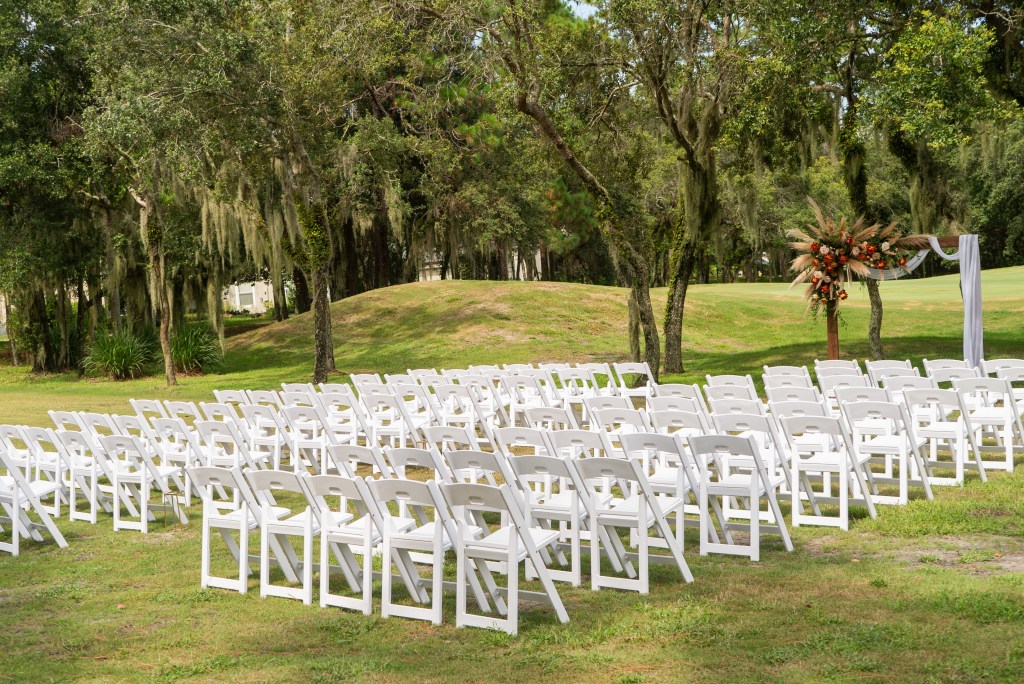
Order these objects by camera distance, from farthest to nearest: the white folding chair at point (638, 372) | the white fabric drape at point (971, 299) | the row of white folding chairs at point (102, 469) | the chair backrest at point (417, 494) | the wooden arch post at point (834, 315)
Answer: the wooden arch post at point (834, 315)
the white fabric drape at point (971, 299)
the white folding chair at point (638, 372)
the row of white folding chairs at point (102, 469)
the chair backrest at point (417, 494)

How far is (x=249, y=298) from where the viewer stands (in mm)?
66750

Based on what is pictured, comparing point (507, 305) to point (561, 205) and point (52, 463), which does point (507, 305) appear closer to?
point (561, 205)

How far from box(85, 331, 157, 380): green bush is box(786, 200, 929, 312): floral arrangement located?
54.8 ft

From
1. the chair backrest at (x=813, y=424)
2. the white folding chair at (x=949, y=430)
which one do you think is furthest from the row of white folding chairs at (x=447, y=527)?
the white folding chair at (x=949, y=430)

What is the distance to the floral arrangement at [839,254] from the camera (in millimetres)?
14773

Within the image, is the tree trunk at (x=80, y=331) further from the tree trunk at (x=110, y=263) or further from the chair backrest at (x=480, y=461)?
the chair backrest at (x=480, y=461)

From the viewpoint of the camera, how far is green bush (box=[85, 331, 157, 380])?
950 inches

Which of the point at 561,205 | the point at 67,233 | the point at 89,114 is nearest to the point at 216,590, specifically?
the point at 89,114

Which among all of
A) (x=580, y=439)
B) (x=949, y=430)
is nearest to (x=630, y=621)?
(x=580, y=439)

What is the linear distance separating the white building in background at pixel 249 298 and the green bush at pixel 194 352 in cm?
3634

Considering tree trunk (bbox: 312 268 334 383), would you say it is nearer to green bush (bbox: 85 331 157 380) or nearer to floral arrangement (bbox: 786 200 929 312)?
green bush (bbox: 85 331 157 380)

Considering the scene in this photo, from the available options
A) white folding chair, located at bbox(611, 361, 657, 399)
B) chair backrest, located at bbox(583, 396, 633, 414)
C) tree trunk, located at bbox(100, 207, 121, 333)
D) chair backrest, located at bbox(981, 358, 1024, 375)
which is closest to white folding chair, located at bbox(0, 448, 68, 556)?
chair backrest, located at bbox(583, 396, 633, 414)

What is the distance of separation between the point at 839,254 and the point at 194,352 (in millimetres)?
16844

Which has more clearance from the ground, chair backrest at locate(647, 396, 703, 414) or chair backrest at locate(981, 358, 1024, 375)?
chair backrest at locate(647, 396, 703, 414)
